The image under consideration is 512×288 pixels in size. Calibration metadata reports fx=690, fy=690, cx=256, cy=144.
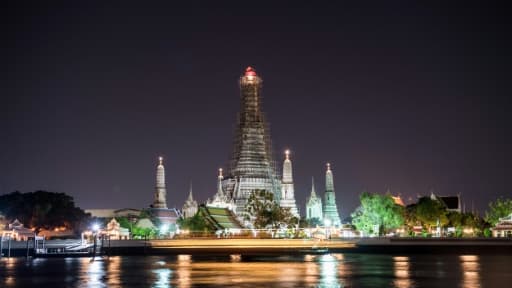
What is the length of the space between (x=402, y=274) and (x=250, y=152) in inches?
2985

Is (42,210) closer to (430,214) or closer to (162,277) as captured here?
(430,214)

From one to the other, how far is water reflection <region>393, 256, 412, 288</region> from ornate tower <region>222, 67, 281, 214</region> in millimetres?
62633

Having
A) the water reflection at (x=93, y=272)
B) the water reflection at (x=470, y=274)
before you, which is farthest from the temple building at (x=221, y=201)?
the water reflection at (x=470, y=274)

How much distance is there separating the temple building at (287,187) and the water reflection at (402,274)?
209 ft

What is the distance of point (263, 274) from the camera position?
37.8m

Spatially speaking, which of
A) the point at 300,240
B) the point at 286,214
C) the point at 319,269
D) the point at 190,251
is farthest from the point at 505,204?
the point at 319,269

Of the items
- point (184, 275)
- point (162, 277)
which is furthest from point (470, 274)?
point (162, 277)

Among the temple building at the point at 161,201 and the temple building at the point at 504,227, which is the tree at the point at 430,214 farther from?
the temple building at the point at 161,201

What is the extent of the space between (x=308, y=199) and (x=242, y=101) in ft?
90.1

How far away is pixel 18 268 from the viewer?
4394 cm

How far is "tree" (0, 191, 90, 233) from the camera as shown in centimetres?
9456

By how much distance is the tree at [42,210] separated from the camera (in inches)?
3723

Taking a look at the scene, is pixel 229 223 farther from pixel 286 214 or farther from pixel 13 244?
pixel 13 244

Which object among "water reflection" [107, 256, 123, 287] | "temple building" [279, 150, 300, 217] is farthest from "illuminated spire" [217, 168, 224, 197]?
"water reflection" [107, 256, 123, 287]
